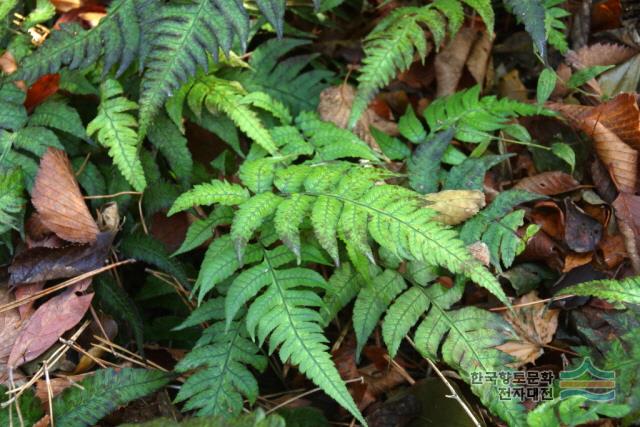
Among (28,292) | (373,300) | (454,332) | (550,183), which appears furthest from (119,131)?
(550,183)

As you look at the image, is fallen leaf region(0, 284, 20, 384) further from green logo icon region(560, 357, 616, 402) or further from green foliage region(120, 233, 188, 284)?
green logo icon region(560, 357, 616, 402)

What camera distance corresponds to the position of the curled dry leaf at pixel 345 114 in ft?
9.69

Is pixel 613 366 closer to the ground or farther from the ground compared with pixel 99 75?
closer to the ground

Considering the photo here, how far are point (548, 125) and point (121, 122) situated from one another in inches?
72.7

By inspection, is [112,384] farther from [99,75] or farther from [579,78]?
[579,78]

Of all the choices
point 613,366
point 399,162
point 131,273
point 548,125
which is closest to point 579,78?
point 548,125

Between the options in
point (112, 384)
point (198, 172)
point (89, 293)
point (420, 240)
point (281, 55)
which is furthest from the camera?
point (281, 55)

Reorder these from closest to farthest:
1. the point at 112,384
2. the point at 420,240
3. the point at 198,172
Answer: the point at 420,240 < the point at 112,384 < the point at 198,172

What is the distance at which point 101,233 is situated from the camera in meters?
2.57

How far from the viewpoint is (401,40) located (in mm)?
2803

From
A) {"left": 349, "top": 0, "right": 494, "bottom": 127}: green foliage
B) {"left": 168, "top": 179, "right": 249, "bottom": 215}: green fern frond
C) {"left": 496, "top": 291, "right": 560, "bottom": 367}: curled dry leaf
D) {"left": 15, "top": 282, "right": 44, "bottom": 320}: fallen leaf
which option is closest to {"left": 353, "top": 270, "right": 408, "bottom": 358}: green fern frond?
{"left": 496, "top": 291, "right": 560, "bottom": 367}: curled dry leaf

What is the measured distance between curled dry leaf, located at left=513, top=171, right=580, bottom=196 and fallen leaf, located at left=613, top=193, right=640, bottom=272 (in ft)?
0.64

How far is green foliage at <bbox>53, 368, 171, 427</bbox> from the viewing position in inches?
89.7

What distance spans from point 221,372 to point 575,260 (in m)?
1.43
